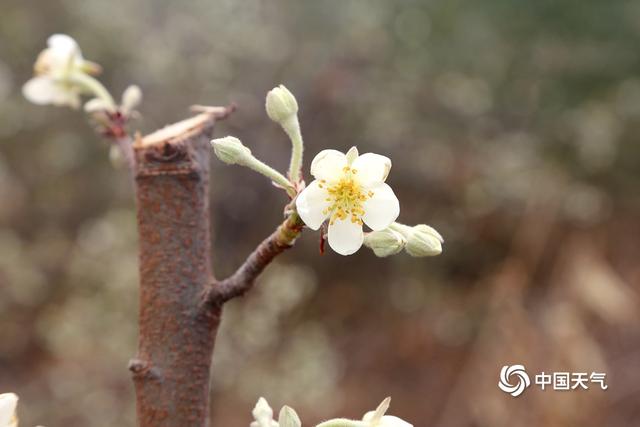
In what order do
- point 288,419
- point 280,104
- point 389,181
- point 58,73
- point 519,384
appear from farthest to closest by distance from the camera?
1. point 389,181
2. point 519,384
3. point 58,73
4. point 280,104
5. point 288,419

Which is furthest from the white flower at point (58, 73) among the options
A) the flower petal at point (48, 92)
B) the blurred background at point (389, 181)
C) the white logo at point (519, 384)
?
the blurred background at point (389, 181)

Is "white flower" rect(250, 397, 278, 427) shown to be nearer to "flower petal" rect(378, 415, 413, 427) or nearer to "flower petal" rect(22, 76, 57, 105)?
"flower petal" rect(378, 415, 413, 427)

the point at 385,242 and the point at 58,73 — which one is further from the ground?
the point at 58,73

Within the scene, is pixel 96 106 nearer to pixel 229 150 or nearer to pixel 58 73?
pixel 58 73

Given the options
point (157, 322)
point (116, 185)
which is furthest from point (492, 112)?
point (157, 322)

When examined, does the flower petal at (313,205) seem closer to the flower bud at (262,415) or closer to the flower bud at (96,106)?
the flower bud at (262,415)

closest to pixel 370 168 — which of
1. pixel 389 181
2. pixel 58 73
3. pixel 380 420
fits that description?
pixel 380 420
